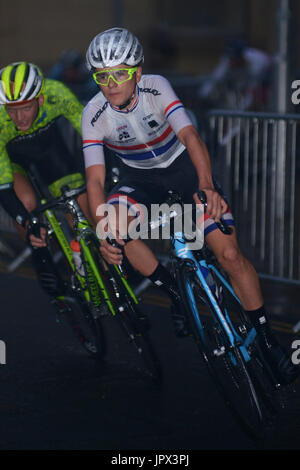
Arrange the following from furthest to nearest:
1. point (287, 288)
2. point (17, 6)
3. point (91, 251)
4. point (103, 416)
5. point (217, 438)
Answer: point (17, 6), point (287, 288), point (91, 251), point (103, 416), point (217, 438)

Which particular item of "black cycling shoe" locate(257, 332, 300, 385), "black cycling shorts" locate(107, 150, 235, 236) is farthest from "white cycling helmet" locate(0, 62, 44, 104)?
"black cycling shoe" locate(257, 332, 300, 385)

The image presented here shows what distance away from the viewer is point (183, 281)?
19.0ft

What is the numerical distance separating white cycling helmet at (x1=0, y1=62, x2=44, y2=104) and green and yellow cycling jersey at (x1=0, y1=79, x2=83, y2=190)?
280 mm

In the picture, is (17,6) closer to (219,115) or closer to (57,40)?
(57,40)

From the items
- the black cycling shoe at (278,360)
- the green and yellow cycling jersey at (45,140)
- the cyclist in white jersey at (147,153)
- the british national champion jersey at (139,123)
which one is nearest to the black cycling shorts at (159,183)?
the cyclist in white jersey at (147,153)

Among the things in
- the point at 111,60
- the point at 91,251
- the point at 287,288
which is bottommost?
the point at 287,288

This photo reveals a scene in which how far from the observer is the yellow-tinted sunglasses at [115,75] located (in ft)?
19.5

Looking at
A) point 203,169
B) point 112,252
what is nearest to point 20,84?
point 112,252

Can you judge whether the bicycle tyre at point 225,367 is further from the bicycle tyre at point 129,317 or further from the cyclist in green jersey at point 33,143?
the cyclist in green jersey at point 33,143

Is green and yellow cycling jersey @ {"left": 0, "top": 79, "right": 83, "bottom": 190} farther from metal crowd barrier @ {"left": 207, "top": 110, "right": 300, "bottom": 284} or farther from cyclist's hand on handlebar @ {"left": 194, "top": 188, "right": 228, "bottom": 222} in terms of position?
metal crowd barrier @ {"left": 207, "top": 110, "right": 300, "bottom": 284}

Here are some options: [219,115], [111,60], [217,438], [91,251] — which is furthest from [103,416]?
[219,115]

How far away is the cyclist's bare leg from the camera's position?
591 cm

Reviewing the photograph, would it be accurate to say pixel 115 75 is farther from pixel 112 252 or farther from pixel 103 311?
pixel 103 311

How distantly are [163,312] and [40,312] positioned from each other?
3.50 feet
